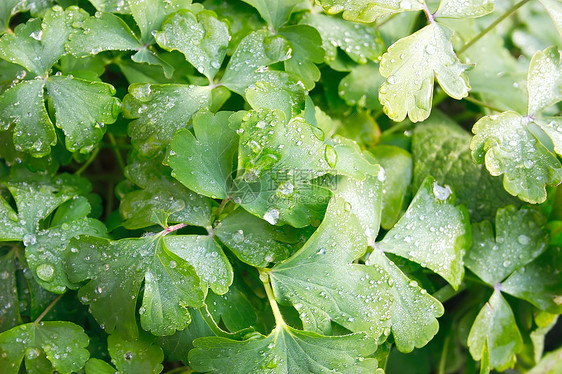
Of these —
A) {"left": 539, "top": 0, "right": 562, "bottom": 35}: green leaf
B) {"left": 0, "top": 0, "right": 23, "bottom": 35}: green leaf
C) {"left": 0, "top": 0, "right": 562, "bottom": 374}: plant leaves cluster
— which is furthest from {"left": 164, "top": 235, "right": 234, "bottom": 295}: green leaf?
{"left": 539, "top": 0, "right": 562, "bottom": 35}: green leaf

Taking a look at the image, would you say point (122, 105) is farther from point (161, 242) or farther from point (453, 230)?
point (453, 230)

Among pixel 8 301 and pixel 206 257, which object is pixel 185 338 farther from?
pixel 8 301

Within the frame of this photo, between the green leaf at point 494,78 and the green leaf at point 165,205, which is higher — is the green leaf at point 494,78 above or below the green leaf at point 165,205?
above

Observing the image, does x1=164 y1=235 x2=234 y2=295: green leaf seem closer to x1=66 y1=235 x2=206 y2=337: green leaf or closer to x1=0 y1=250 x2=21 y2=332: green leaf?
x1=66 y1=235 x2=206 y2=337: green leaf

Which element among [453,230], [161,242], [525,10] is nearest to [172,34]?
[161,242]

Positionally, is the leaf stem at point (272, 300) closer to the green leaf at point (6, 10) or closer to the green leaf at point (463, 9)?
the green leaf at point (463, 9)

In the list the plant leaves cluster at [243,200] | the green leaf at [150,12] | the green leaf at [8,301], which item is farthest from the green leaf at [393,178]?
the green leaf at [8,301]
